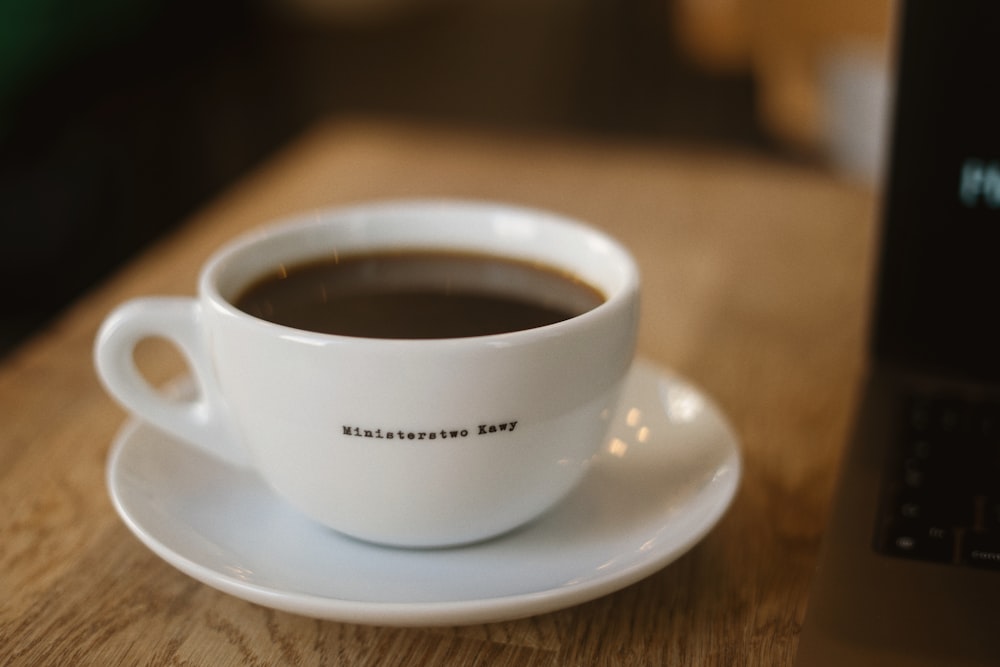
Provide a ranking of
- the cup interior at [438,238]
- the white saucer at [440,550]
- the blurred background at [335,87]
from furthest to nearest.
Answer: the blurred background at [335,87]
the cup interior at [438,238]
the white saucer at [440,550]

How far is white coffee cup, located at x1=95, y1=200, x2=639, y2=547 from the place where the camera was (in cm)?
43

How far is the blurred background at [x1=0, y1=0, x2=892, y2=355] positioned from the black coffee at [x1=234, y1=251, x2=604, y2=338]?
604mm

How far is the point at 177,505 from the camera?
49 cm

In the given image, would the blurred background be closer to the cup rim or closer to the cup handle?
the cup rim

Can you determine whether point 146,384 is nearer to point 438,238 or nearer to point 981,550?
point 438,238

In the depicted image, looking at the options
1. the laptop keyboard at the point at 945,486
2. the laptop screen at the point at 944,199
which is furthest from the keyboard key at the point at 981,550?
the laptop screen at the point at 944,199

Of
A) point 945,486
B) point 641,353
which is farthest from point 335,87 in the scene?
point 945,486

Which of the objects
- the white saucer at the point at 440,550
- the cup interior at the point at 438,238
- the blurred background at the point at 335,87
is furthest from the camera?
the blurred background at the point at 335,87

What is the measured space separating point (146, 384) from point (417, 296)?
0.14m

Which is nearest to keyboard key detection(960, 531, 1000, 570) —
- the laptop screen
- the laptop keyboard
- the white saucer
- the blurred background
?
the laptop keyboard

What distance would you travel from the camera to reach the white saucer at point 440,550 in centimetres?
41

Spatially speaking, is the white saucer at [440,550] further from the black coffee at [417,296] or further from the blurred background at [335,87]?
the blurred background at [335,87]

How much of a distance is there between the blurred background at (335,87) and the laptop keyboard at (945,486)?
51cm

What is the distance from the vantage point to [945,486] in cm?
51
